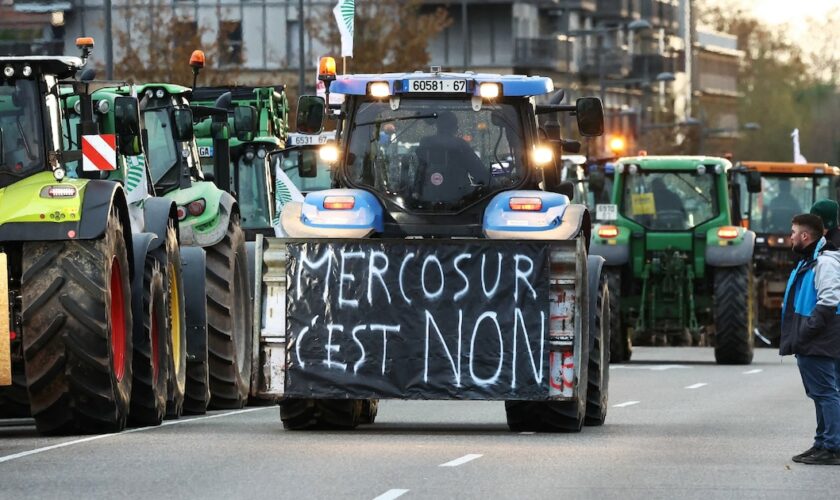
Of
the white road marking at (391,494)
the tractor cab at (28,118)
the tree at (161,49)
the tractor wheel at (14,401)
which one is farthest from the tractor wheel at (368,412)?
the tree at (161,49)

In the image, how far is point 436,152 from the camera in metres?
21.1

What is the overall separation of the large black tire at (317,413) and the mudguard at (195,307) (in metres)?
2.46

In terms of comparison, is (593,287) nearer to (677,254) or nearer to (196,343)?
(196,343)

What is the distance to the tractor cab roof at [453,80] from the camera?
21.0 metres

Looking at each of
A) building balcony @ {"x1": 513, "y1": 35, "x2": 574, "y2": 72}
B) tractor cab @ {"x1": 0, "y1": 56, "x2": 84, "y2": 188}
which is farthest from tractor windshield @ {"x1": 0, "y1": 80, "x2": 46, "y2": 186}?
building balcony @ {"x1": 513, "y1": 35, "x2": 574, "y2": 72}

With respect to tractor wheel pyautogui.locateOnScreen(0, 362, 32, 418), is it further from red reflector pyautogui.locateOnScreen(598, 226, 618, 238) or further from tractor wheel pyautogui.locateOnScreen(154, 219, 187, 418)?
red reflector pyautogui.locateOnScreen(598, 226, 618, 238)

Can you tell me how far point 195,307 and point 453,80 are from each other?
366 centimetres

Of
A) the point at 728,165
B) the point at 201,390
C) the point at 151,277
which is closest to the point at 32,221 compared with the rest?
the point at 151,277

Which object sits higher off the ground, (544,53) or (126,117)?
(544,53)

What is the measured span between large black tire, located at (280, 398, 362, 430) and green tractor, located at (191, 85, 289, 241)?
8101 millimetres

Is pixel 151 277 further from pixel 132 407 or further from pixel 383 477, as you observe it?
pixel 383 477

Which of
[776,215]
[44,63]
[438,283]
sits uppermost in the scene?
[44,63]

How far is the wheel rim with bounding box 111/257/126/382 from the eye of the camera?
19.6 metres

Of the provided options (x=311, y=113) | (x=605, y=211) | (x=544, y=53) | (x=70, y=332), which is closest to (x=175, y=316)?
(x=311, y=113)
